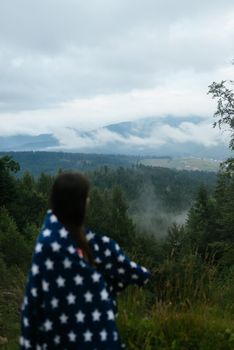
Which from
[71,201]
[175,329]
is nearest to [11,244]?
[175,329]

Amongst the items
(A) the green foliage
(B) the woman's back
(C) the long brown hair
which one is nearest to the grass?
(B) the woman's back

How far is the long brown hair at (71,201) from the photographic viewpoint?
3.07 metres

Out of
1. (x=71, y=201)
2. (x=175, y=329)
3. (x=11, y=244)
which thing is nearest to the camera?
(x=71, y=201)

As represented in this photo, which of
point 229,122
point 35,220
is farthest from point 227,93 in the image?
point 35,220

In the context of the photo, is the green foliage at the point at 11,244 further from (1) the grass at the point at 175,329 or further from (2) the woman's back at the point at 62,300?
(2) the woman's back at the point at 62,300

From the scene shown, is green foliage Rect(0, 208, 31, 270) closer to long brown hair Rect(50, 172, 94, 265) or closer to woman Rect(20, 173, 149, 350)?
woman Rect(20, 173, 149, 350)

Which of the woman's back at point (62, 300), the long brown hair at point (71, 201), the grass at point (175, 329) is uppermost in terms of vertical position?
the long brown hair at point (71, 201)

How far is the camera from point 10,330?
18.5 feet

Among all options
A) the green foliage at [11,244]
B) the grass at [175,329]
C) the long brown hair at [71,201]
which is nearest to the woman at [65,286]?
the long brown hair at [71,201]

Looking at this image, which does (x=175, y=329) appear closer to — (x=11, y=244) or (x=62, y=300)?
(x=62, y=300)

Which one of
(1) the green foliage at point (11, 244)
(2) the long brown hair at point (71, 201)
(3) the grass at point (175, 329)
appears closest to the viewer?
(2) the long brown hair at point (71, 201)

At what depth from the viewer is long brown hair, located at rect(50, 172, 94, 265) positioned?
3.07m

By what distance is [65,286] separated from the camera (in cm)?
311

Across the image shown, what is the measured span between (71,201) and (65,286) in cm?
58
